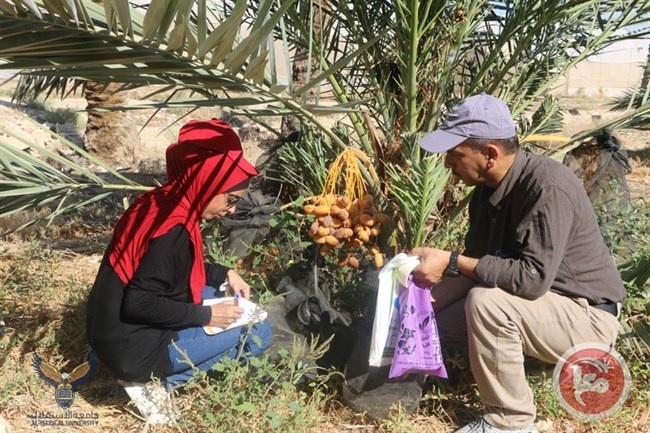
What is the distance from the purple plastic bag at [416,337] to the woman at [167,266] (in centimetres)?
55

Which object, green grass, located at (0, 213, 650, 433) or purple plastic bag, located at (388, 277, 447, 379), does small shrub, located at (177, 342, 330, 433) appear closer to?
green grass, located at (0, 213, 650, 433)

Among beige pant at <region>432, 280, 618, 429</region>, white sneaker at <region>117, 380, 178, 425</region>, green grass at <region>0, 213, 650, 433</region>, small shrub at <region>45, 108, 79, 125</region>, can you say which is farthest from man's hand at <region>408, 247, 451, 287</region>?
small shrub at <region>45, 108, 79, 125</region>

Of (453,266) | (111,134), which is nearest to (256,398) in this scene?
(453,266)

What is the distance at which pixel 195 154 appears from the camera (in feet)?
8.09

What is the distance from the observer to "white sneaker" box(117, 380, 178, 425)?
255cm

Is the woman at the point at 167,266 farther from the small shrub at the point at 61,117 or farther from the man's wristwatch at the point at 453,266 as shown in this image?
the small shrub at the point at 61,117

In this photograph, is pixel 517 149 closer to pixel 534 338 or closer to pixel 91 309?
pixel 534 338

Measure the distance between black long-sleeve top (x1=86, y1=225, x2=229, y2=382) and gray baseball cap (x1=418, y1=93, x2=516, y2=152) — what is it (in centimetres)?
98

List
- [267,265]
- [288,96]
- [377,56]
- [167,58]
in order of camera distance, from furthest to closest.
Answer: [377,56] → [267,265] → [288,96] → [167,58]

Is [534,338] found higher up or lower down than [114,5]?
lower down

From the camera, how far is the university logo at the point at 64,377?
283cm

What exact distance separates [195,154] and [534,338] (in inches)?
54.2

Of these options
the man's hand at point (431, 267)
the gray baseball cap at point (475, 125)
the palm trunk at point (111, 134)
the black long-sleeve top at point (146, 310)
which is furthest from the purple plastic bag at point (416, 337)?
the palm trunk at point (111, 134)

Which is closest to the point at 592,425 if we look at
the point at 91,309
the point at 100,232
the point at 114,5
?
the point at 91,309
